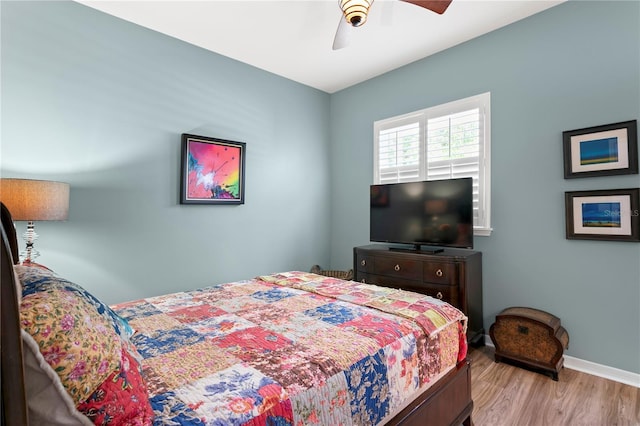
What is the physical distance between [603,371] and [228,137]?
383 cm

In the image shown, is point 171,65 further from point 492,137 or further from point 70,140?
point 492,137

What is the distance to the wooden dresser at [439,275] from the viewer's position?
8.71ft

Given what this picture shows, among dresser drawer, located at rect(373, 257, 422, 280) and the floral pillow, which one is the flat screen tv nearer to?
dresser drawer, located at rect(373, 257, 422, 280)

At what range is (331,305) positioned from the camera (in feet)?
5.82

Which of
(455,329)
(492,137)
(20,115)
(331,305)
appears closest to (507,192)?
(492,137)

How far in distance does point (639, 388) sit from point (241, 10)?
161 inches

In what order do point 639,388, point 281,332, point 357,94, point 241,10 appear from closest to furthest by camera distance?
point 281,332 < point 639,388 < point 241,10 < point 357,94

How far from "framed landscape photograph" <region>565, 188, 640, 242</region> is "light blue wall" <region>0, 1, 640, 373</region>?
0.23 feet

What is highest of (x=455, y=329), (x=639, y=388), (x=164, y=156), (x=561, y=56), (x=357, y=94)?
(x=357, y=94)

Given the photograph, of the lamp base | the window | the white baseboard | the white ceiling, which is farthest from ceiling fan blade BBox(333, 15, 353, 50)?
the white baseboard

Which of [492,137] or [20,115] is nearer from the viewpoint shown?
[20,115]

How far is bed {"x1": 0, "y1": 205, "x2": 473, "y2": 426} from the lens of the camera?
66 centimetres

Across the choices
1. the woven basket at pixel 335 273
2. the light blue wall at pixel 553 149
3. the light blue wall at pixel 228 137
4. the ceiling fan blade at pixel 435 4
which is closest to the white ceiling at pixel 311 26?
the light blue wall at pixel 228 137

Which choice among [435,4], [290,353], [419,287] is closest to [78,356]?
[290,353]
